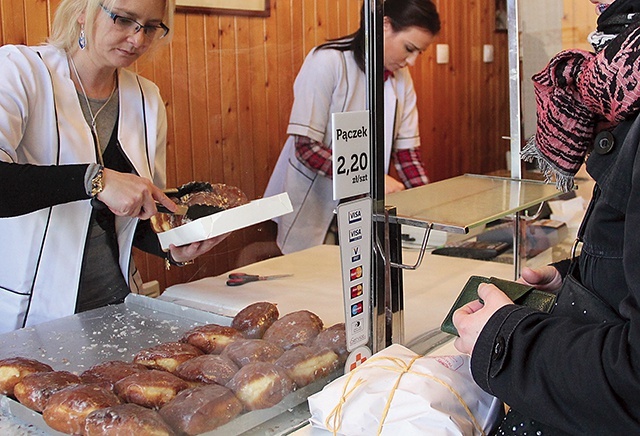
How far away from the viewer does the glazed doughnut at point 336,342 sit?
0.98 metres

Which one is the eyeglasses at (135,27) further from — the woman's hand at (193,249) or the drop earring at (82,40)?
the woman's hand at (193,249)

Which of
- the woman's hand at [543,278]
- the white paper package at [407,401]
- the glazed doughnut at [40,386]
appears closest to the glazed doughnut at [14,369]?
the glazed doughnut at [40,386]

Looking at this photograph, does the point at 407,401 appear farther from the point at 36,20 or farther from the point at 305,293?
the point at 36,20

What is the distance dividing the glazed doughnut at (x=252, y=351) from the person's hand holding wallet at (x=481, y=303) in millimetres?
226

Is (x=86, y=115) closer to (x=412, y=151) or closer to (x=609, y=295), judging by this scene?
(x=609, y=295)

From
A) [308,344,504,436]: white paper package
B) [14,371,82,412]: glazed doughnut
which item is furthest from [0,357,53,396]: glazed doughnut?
[308,344,504,436]: white paper package

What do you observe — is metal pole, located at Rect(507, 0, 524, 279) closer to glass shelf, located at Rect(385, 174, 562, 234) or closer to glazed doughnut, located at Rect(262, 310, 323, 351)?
glass shelf, located at Rect(385, 174, 562, 234)

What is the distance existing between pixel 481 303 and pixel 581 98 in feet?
0.83

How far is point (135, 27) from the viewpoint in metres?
0.99

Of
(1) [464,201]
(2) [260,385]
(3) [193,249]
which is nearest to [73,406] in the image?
(2) [260,385]

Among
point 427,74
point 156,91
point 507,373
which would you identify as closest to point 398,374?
point 507,373

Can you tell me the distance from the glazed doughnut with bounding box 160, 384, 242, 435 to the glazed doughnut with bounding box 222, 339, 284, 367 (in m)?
0.08

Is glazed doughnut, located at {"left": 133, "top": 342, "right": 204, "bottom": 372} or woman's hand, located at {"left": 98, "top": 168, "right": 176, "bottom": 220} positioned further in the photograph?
woman's hand, located at {"left": 98, "top": 168, "right": 176, "bottom": 220}

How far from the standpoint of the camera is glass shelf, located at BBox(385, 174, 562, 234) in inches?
42.1
